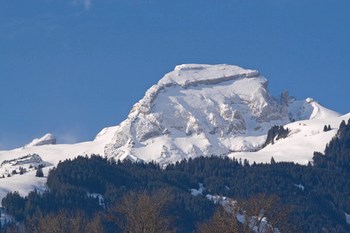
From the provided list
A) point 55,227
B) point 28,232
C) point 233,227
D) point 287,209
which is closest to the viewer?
point 233,227

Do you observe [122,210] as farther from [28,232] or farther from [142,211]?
[28,232]

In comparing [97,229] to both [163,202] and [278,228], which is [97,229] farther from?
[278,228]

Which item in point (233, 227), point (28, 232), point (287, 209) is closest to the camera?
point (233, 227)

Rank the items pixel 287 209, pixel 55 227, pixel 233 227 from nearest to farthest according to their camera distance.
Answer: pixel 233 227 → pixel 287 209 → pixel 55 227

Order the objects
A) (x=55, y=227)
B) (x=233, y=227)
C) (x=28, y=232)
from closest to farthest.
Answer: (x=233, y=227) → (x=55, y=227) → (x=28, y=232)

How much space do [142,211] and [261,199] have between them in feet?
34.1

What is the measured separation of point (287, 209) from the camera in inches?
5231

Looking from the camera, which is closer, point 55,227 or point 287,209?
point 287,209

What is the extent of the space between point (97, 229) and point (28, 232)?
21.1 m

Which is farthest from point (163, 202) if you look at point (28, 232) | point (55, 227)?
point (28, 232)

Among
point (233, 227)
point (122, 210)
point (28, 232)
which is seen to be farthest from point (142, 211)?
point (28, 232)

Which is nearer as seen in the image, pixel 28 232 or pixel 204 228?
pixel 204 228

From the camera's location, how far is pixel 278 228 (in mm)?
130625

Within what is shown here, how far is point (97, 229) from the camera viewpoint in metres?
138
